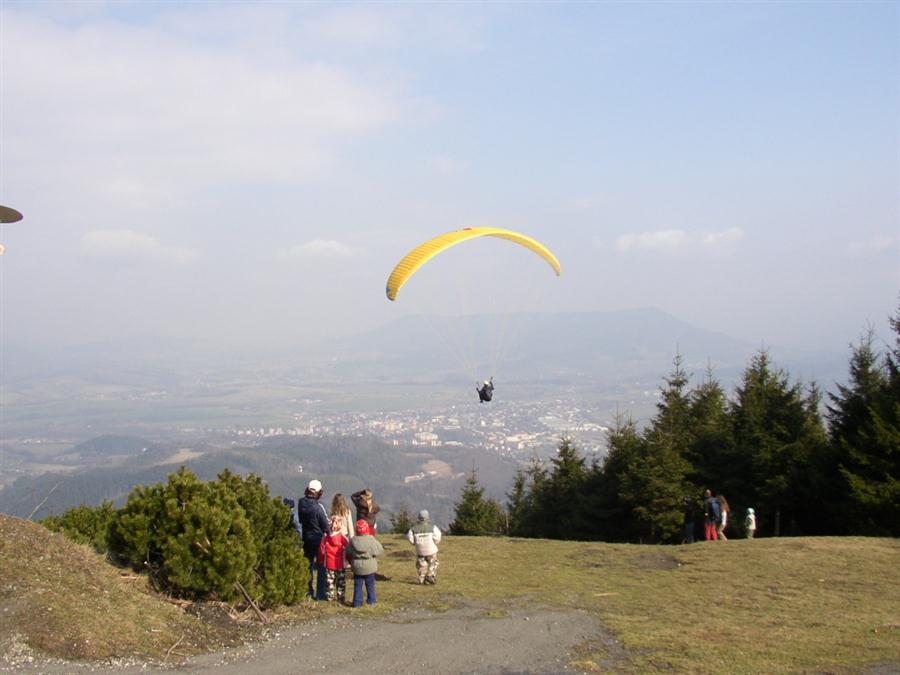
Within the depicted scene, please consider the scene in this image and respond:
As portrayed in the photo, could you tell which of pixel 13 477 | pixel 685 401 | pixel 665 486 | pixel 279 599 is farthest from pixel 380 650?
pixel 13 477

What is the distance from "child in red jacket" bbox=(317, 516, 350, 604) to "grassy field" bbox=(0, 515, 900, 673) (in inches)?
15.2

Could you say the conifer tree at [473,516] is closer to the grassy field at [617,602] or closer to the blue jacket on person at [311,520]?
the grassy field at [617,602]

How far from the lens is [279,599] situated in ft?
35.4

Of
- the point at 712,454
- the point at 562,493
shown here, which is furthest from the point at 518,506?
the point at 712,454

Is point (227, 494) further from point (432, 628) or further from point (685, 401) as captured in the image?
point (685, 401)

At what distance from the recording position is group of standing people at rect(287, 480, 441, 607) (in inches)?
460

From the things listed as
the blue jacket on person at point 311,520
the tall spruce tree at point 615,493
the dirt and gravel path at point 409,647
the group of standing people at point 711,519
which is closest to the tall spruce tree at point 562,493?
the tall spruce tree at point 615,493

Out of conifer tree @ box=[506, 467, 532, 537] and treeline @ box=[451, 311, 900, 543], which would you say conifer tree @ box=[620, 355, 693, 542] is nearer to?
treeline @ box=[451, 311, 900, 543]

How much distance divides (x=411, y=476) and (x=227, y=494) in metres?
115

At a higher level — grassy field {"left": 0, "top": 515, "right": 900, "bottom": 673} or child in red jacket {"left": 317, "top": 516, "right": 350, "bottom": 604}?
child in red jacket {"left": 317, "top": 516, "right": 350, "bottom": 604}

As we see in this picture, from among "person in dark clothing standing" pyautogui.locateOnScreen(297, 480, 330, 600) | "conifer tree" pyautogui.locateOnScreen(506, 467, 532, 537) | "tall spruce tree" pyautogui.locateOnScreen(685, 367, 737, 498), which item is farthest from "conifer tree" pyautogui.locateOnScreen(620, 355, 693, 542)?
"person in dark clothing standing" pyautogui.locateOnScreen(297, 480, 330, 600)

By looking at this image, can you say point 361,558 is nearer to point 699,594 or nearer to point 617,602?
point 617,602

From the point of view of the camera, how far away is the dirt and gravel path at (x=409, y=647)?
8.59 metres

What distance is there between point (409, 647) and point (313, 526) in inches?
135
